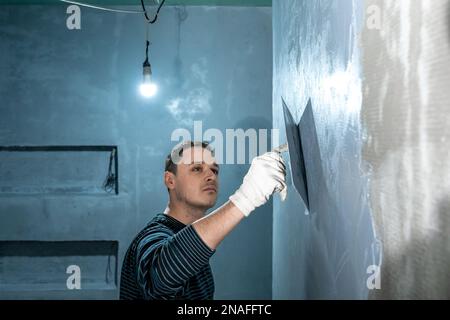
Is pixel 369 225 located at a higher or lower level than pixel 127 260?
higher

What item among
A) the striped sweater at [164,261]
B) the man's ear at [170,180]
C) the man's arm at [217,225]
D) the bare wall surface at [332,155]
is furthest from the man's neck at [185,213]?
the man's arm at [217,225]

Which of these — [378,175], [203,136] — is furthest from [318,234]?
[203,136]

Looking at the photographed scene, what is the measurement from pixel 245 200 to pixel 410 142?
0.95 meters

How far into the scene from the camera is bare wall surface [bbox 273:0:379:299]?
0.84m

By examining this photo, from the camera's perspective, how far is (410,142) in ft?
1.86

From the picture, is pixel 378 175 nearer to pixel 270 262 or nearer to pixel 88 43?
pixel 270 262

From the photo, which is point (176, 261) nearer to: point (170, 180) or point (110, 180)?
point (170, 180)

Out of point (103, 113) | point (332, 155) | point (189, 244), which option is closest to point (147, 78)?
point (103, 113)

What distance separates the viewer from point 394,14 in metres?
0.63

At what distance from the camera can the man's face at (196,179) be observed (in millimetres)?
2182

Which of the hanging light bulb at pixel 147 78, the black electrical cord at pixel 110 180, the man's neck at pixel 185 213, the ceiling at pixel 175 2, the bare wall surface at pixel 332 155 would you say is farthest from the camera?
the black electrical cord at pixel 110 180

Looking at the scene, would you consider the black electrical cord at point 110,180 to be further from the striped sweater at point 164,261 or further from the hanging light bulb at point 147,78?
the striped sweater at point 164,261

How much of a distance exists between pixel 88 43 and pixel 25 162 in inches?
45.1

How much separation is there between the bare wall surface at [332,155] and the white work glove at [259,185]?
14 cm
